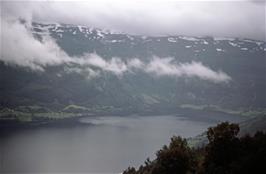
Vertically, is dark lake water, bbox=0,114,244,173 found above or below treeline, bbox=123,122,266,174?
below

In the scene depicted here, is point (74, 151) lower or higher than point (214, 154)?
lower

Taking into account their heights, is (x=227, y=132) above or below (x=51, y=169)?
above

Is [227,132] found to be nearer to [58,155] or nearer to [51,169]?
[51,169]

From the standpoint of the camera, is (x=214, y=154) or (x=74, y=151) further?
(x=74, y=151)

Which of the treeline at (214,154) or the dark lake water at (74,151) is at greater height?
the treeline at (214,154)

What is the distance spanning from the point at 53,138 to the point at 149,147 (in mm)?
42342

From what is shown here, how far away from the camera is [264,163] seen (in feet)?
118

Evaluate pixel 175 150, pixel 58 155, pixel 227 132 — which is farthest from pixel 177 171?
pixel 58 155

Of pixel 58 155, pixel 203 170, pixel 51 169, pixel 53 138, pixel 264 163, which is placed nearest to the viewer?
pixel 264 163

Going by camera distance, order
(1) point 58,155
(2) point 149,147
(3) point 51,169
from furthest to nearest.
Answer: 1. (2) point 149,147
2. (1) point 58,155
3. (3) point 51,169

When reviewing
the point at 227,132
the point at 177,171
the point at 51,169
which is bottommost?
the point at 51,169

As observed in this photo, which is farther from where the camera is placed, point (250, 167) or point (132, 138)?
point (132, 138)

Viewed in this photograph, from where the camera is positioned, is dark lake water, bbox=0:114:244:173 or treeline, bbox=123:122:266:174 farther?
dark lake water, bbox=0:114:244:173

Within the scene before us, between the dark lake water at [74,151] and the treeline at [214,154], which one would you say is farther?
the dark lake water at [74,151]
